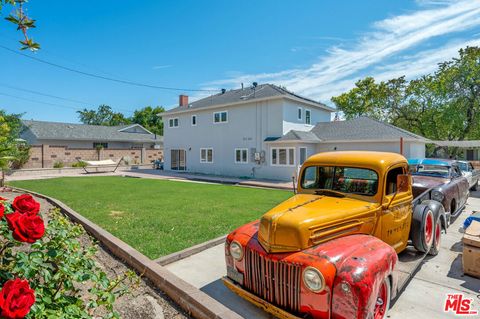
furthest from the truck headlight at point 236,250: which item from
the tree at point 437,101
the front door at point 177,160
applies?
the tree at point 437,101

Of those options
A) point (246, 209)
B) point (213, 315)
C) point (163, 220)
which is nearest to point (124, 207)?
point (163, 220)

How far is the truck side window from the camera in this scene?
4.12 metres

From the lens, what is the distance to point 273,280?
123 inches

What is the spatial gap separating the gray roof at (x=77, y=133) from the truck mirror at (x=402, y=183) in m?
35.3

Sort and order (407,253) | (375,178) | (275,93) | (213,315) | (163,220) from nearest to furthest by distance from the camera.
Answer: (213,315), (375,178), (407,253), (163,220), (275,93)

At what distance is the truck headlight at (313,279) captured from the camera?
2725mm

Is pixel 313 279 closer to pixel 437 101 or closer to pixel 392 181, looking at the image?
pixel 392 181

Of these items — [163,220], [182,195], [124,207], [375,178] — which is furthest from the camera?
[182,195]

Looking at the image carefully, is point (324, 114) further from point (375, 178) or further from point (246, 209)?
point (375, 178)

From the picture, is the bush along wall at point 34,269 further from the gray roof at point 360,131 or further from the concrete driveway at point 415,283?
the gray roof at point 360,131

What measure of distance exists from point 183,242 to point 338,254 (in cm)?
375

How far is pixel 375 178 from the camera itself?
4.03 m

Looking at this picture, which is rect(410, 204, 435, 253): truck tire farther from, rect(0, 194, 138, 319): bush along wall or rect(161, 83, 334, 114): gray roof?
rect(161, 83, 334, 114): gray roof

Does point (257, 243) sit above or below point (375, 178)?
below
